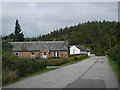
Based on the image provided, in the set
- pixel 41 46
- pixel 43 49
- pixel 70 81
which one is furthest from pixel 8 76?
pixel 41 46

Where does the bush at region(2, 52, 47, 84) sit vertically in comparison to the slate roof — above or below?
below

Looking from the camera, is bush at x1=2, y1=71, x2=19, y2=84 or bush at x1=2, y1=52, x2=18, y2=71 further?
bush at x1=2, y1=52, x2=18, y2=71

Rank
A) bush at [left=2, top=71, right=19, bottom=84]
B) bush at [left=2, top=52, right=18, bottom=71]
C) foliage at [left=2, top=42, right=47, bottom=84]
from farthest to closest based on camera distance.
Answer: bush at [left=2, top=52, right=18, bottom=71], foliage at [left=2, top=42, right=47, bottom=84], bush at [left=2, top=71, right=19, bottom=84]

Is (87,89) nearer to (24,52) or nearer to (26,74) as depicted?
(26,74)

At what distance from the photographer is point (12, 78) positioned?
13.5 m

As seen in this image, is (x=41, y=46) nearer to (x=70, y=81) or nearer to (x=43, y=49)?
(x=43, y=49)

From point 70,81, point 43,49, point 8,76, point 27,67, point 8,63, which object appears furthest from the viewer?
point 43,49

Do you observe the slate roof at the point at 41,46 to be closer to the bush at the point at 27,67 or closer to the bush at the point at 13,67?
the bush at the point at 27,67

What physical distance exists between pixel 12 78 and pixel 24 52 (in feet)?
145

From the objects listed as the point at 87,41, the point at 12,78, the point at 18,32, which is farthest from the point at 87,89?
the point at 87,41

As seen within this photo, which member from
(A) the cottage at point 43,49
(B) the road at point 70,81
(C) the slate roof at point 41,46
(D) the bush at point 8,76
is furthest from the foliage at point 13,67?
(C) the slate roof at point 41,46

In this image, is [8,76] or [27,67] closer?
[8,76]

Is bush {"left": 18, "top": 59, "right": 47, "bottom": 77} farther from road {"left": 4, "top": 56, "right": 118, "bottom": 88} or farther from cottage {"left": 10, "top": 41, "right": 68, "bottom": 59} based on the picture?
cottage {"left": 10, "top": 41, "right": 68, "bottom": 59}

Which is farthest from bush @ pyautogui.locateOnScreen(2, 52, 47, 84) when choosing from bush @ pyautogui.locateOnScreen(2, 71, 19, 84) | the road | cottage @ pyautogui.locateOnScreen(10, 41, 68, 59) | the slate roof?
the slate roof
